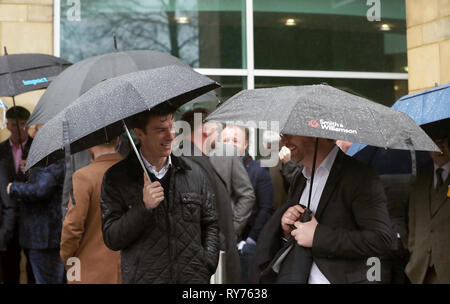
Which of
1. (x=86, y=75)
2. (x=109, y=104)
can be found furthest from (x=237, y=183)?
(x=109, y=104)

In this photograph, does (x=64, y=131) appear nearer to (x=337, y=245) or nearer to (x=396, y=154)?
(x=337, y=245)

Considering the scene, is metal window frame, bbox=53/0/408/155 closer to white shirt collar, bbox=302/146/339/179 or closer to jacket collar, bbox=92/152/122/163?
jacket collar, bbox=92/152/122/163

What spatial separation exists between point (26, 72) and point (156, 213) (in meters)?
2.93

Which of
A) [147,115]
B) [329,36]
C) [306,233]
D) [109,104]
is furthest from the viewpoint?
[329,36]

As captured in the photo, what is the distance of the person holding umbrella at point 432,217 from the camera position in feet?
15.8

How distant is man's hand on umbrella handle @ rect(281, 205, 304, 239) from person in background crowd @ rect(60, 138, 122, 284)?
1.36 m

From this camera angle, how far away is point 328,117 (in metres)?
3.25

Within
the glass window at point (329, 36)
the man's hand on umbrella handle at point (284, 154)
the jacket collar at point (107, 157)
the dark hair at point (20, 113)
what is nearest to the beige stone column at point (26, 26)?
the dark hair at point (20, 113)

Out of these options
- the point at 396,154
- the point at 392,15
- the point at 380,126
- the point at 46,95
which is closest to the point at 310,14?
the point at 392,15

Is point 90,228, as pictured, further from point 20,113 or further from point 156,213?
point 20,113

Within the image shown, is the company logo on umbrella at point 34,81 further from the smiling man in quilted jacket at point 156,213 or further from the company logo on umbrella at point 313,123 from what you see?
the company logo on umbrella at point 313,123

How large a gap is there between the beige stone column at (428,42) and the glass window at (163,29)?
2682 mm

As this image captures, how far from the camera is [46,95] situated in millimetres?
4598

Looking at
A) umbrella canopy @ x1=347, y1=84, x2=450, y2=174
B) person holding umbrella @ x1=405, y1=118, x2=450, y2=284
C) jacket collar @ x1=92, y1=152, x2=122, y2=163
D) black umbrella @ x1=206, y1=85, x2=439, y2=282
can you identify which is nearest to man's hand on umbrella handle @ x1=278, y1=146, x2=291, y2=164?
umbrella canopy @ x1=347, y1=84, x2=450, y2=174
